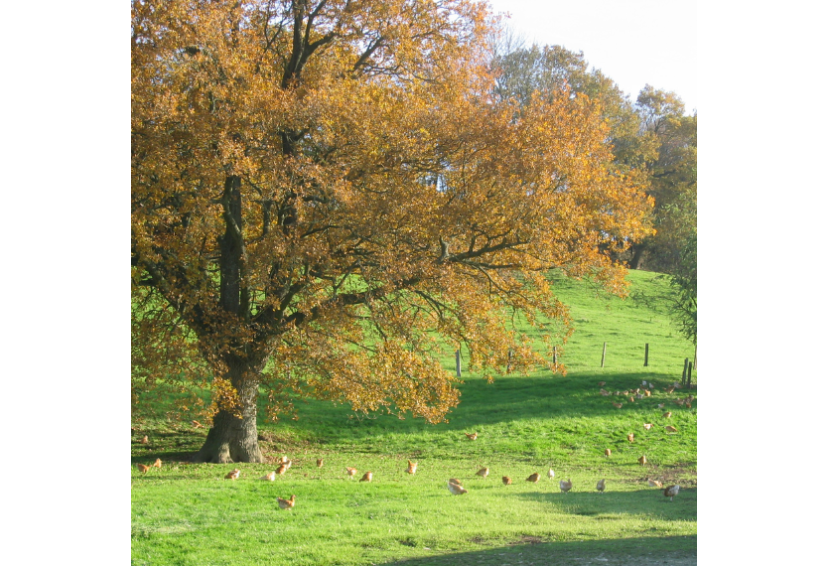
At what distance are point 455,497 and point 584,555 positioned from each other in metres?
4.92

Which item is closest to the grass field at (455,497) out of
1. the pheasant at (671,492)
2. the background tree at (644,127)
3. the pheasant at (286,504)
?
the pheasant at (286,504)

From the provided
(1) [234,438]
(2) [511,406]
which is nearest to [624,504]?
(1) [234,438]

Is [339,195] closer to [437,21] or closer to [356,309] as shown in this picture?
[356,309]

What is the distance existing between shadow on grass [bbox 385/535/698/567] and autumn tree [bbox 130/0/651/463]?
246 inches

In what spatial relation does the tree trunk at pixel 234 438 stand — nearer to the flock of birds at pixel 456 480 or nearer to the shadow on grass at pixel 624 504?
the flock of birds at pixel 456 480

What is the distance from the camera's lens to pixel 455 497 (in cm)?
1327

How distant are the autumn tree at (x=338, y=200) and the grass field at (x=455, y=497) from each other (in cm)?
243

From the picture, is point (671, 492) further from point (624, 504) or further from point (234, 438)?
point (234, 438)

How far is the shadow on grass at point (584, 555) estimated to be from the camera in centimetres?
809
